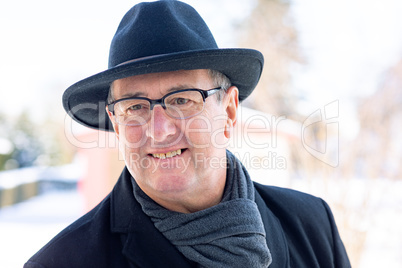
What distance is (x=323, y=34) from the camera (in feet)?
23.8

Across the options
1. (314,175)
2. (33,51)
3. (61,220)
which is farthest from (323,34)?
(33,51)

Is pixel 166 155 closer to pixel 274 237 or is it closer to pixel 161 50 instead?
pixel 161 50

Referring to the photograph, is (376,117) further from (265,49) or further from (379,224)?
(265,49)

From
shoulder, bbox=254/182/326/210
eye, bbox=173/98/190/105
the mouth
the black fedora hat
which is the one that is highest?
the black fedora hat

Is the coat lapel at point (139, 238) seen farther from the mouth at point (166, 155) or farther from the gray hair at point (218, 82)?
the gray hair at point (218, 82)

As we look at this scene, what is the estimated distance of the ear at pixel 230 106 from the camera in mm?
1728

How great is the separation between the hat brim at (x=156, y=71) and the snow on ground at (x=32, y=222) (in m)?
5.89

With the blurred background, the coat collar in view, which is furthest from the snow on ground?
the coat collar

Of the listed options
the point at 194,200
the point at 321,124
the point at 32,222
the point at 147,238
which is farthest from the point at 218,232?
the point at 32,222

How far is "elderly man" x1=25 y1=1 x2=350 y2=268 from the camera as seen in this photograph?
1.43 m

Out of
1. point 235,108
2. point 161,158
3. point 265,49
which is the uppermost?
point 265,49

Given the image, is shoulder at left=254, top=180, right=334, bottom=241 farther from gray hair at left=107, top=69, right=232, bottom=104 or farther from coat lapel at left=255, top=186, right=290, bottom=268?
gray hair at left=107, top=69, right=232, bottom=104

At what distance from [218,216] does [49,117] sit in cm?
2990

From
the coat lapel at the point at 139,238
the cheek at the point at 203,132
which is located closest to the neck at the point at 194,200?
the coat lapel at the point at 139,238
